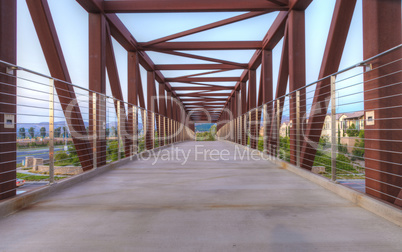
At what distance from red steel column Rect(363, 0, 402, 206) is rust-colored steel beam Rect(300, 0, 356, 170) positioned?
81cm

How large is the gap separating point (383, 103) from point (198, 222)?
170 centimetres

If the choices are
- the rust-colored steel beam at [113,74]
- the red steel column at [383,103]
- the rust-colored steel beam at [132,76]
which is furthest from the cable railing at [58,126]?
the red steel column at [383,103]

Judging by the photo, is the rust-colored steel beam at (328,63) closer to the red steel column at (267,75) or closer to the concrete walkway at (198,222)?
the concrete walkway at (198,222)

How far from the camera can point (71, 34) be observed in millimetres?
8508

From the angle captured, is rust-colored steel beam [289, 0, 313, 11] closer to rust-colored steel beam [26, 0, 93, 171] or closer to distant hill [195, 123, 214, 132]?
rust-colored steel beam [26, 0, 93, 171]

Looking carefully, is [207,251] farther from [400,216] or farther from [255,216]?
[400,216]

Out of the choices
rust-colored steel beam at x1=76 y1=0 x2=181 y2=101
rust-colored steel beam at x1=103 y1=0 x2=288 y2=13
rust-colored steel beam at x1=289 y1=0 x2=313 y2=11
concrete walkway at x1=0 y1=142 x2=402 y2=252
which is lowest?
concrete walkway at x1=0 y1=142 x2=402 y2=252

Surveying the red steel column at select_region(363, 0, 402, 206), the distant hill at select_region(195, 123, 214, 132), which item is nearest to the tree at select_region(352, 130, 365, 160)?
the red steel column at select_region(363, 0, 402, 206)

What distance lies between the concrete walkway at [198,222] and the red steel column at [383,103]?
13.7 inches

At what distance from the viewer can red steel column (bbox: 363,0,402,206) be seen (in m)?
1.92

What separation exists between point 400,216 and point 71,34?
975 centimetres

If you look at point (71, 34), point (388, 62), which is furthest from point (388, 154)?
point (71, 34)

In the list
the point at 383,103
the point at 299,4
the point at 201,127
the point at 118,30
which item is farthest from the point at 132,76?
the point at 201,127

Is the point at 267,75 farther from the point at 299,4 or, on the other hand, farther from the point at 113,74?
the point at 113,74
